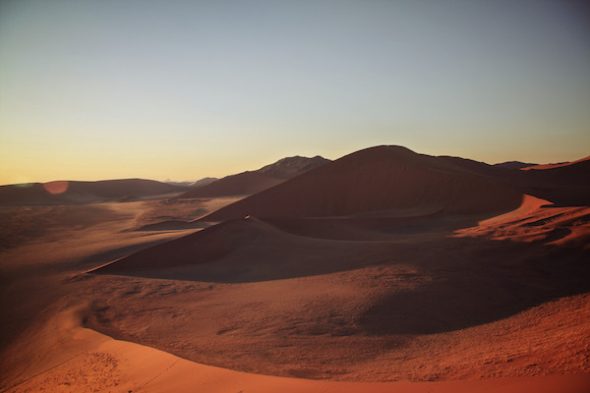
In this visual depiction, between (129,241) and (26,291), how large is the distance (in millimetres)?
6154

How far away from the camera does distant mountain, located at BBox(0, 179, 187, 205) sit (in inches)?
1931

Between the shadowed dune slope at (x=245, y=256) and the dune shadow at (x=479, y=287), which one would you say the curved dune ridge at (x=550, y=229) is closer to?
the dune shadow at (x=479, y=287)

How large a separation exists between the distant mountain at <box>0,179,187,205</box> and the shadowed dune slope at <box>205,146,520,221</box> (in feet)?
121

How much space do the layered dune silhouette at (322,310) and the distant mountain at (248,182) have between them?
35.8 metres

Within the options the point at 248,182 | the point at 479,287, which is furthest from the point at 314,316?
the point at 248,182

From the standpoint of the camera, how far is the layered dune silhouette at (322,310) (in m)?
3.91

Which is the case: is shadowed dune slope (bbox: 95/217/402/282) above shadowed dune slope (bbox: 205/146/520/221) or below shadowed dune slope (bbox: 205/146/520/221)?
below

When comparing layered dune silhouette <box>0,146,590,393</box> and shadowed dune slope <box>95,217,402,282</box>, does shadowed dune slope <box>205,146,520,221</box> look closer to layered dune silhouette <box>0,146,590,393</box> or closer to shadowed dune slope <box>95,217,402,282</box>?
layered dune silhouette <box>0,146,590,393</box>

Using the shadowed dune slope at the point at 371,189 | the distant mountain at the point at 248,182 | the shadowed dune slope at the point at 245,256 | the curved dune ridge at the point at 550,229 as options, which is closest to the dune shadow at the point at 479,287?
the curved dune ridge at the point at 550,229

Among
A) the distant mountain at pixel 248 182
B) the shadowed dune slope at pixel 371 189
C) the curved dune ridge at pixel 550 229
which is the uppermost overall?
the distant mountain at pixel 248 182

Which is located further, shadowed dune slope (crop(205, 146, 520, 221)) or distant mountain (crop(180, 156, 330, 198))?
distant mountain (crop(180, 156, 330, 198))

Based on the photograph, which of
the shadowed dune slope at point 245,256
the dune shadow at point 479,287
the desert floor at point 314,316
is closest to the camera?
the desert floor at point 314,316

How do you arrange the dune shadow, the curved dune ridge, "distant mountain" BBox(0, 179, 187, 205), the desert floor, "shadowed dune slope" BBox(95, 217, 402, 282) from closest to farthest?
the desert floor → the dune shadow → the curved dune ridge → "shadowed dune slope" BBox(95, 217, 402, 282) → "distant mountain" BBox(0, 179, 187, 205)

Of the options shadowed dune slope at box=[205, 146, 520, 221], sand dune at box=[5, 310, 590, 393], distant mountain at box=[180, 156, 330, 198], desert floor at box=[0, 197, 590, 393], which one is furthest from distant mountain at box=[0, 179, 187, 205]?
sand dune at box=[5, 310, 590, 393]
